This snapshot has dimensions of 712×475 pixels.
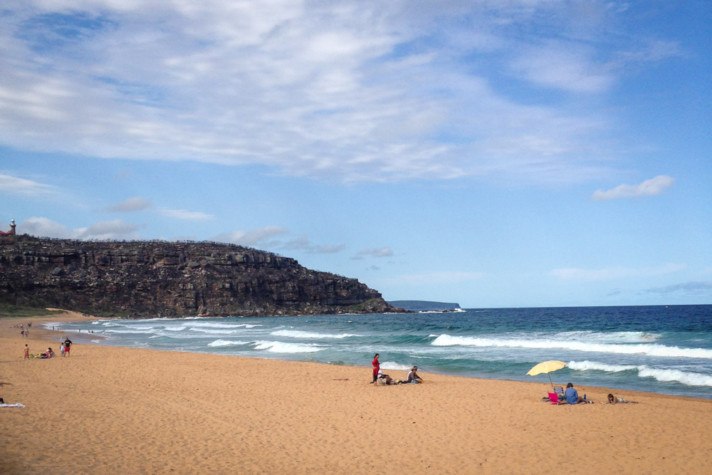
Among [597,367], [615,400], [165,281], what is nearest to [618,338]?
[597,367]

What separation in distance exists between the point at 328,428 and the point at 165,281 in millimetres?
93823

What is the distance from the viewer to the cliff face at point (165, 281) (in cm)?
8844

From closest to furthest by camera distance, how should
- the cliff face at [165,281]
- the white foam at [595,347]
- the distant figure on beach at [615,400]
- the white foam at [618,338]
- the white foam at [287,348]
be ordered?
the distant figure on beach at [615,400] → the white foam at [595,347] → the white foam at [287,348] → the white foam at [618,338] → the cliff face at [165,281]

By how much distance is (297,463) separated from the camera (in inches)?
385

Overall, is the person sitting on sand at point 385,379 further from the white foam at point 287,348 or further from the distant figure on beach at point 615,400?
the white foam at point 287,348

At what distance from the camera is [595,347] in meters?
33.8

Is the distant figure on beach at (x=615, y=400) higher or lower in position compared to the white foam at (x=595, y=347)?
lower

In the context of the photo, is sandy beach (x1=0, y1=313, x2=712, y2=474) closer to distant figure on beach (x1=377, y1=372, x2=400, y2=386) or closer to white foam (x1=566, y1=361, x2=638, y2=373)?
distant figure on beach (x1=377, y1=372, x2=400, y2=386)

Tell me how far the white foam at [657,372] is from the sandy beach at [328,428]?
372 cm

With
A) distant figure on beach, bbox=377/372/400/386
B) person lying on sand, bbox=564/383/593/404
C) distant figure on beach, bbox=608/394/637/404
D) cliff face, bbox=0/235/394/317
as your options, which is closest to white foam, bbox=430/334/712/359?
distant figure on beach, bbox=608/394/637/404

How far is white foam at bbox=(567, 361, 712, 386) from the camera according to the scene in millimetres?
19828

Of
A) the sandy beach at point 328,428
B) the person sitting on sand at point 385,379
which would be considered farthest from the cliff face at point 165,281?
the person sitting on sand at point 385,379

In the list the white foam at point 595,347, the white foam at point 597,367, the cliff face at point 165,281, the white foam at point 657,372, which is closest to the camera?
the white foam at point 657,372

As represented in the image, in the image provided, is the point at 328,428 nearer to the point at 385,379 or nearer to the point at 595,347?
the point at 385,379
